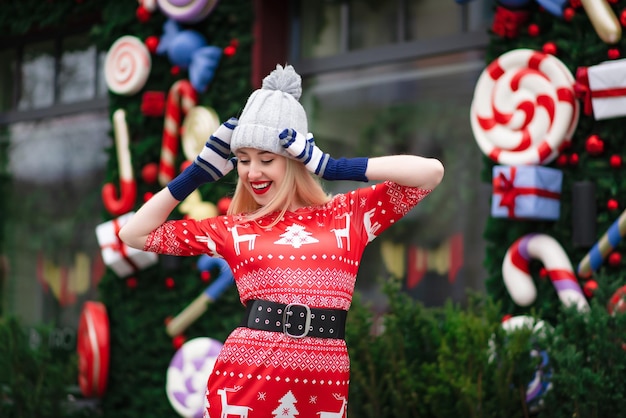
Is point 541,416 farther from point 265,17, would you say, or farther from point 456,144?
point 265,17

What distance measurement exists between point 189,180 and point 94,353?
12.6ft

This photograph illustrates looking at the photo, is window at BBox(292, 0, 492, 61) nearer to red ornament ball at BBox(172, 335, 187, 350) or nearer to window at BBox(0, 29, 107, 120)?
window at BBox(0, 29, 107, 120)

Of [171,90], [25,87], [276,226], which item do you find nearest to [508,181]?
[276,226]

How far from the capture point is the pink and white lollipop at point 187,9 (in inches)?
260

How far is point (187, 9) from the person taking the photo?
6648 mm

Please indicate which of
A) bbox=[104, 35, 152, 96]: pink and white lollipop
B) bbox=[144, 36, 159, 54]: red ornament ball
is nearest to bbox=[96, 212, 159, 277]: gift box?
bbox=[104, 35, 152, 96]: pink and white lollipop

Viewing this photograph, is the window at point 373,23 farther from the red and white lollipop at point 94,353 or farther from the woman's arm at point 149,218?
the woman's arm at point 149,218

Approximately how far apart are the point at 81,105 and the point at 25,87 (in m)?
0.92

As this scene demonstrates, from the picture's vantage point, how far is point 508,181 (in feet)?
16.9

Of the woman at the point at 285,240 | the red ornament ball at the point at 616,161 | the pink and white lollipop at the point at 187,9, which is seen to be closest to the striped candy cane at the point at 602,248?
the red ornament ball at the point at 616,161

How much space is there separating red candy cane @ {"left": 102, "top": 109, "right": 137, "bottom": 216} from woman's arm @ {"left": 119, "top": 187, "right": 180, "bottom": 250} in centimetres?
349

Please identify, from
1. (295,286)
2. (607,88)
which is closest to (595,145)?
(607,88)

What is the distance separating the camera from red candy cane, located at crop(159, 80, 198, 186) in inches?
267

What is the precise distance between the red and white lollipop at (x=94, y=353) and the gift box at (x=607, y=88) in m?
3.84
